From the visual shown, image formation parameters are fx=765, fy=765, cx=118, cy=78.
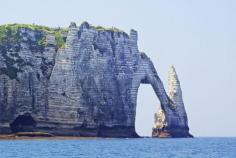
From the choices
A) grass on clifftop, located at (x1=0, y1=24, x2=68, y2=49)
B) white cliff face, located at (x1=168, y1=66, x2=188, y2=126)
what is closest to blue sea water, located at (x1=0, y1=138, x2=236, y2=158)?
grass on clifftop, located at (x1=0, y1=24, x2=68, y2=49)

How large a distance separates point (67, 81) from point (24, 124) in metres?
11.1

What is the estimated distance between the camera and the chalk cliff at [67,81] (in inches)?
5413

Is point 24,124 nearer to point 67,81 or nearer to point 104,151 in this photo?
point 67,81

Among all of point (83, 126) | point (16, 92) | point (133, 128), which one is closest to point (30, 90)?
point (16, 92)

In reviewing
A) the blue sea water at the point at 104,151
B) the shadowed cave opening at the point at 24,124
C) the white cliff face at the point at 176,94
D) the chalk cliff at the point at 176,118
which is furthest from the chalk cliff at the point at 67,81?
the blue sea water at the point at 104,151

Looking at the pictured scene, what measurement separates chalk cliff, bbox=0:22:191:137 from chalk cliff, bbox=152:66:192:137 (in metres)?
11.2

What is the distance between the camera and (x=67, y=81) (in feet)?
459

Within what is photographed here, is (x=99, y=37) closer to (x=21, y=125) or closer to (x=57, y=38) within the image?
(x=57, y=38)

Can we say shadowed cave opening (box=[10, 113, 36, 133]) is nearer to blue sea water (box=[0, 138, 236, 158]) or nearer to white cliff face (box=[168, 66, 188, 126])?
blue sea water (box=[0, 138, 236, 158])

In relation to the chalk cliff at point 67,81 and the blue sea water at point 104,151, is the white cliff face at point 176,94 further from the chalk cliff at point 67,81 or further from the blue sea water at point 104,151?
the blue sea water at point 104,151

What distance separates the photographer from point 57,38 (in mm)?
144250

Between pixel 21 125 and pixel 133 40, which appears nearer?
pixel 21 125

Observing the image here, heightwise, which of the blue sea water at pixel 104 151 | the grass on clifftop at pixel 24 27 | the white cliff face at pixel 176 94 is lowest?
the blue sea water at pixel 104 151

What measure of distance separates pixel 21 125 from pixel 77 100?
11.2 metres
